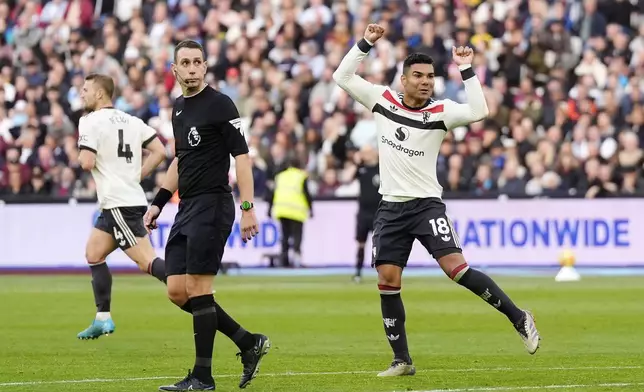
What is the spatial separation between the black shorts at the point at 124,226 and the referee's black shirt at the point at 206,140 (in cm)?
428

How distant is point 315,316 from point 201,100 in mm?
7447

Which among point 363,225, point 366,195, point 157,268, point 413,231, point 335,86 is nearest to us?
point 413,231

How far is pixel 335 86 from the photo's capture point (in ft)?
96.5

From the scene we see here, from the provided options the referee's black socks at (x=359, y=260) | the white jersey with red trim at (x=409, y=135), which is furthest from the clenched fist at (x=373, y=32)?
the referee's black socks at (x=359, y=260)

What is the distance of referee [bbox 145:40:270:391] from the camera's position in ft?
33.6

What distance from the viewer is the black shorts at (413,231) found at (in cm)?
1130

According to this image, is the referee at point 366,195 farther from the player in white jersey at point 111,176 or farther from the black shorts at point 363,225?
the player in white jersey at point 111,176

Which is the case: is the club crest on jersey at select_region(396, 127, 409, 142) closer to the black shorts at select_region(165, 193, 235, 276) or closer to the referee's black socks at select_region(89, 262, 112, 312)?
the black shorts at select_region(165, 193, 235, 276)

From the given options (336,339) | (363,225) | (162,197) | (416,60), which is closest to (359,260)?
(363,225)

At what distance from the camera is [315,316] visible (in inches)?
688

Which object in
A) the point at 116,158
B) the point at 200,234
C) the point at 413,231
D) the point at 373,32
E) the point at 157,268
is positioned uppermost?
the point at 373,32

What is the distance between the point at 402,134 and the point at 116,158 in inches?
164

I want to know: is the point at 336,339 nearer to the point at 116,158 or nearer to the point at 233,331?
the point at 116,158

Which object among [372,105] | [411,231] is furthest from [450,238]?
[372,105]
